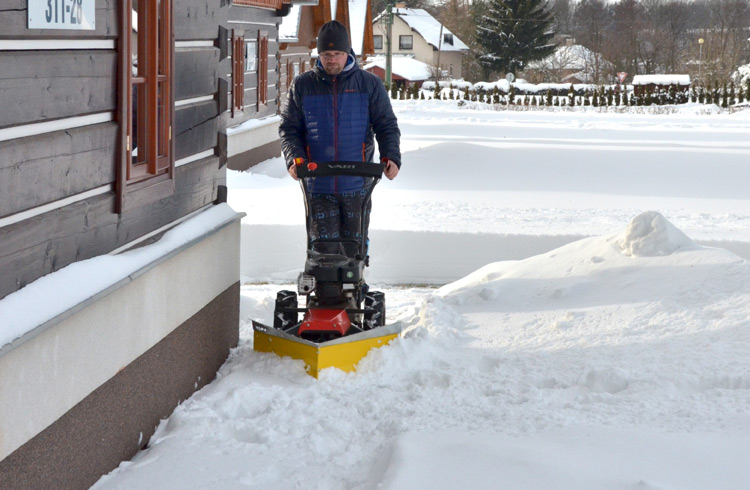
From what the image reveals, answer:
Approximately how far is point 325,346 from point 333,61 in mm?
1532

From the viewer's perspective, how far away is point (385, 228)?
9.38 m

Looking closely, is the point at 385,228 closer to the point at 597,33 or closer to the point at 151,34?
the point at 151,34

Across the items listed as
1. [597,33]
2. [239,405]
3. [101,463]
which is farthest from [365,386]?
[597,33]

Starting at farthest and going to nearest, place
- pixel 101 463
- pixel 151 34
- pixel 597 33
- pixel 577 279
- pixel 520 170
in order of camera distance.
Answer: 1. pixel 597 33
2. pixel 520 170
3. pixel 577 279
4. pixel 151 34
5. pixel 101 463

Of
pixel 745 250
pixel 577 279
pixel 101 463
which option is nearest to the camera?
pixel 101 463

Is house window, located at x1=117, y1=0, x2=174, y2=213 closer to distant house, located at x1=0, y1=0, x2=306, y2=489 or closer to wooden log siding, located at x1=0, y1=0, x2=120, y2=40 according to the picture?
distant house, located at x1=0, y1=0, x2=306, y2=489

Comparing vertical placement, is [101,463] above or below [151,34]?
below

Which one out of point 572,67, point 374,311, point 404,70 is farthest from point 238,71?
point 572,67

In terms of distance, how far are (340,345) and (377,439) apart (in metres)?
0.95

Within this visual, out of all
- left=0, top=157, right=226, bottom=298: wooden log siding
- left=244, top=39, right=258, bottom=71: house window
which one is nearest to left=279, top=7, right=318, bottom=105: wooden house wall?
left=244, top=39, right=258, bottom=71: house window

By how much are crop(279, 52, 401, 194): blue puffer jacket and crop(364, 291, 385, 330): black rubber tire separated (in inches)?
23.9

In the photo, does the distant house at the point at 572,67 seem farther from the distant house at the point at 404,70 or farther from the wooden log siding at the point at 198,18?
the wooden log siding at the point at 198,18

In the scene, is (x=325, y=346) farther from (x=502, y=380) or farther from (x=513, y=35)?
(x=513, y=35)

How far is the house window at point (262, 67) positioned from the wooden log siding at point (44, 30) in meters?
15.0
